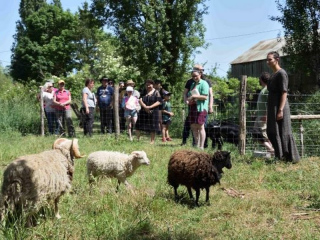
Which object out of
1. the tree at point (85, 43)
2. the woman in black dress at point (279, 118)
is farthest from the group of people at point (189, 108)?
the tree at point (85, 43)

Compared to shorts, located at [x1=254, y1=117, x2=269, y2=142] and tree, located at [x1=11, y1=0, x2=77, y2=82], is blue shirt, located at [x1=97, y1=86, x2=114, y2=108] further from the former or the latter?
tree, located at [x1=11, y1=0, x2=77, y2=82]

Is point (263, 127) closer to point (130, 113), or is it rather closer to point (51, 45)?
point (130, 113)

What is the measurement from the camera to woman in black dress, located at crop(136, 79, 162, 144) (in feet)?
35.3

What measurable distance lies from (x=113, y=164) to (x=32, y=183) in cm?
207

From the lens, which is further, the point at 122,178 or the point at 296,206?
the point at 122,178

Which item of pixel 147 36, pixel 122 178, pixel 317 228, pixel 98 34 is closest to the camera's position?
pixel 317 228

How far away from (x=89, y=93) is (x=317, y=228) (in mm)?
8800

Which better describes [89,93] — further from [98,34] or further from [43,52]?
[43,52]

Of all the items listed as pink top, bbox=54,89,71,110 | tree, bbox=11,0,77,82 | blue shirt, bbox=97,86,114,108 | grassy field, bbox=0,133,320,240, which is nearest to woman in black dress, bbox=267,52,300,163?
grassy field, bbox=0,133,320,240

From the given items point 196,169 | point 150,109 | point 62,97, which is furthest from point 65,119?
point 196,169

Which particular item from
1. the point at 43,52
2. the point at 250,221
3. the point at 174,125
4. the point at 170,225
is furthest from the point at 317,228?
the point at 43,52

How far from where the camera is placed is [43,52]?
44.9 metres

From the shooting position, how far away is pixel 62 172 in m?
4.33

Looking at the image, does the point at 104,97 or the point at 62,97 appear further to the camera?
the point at 104,97
